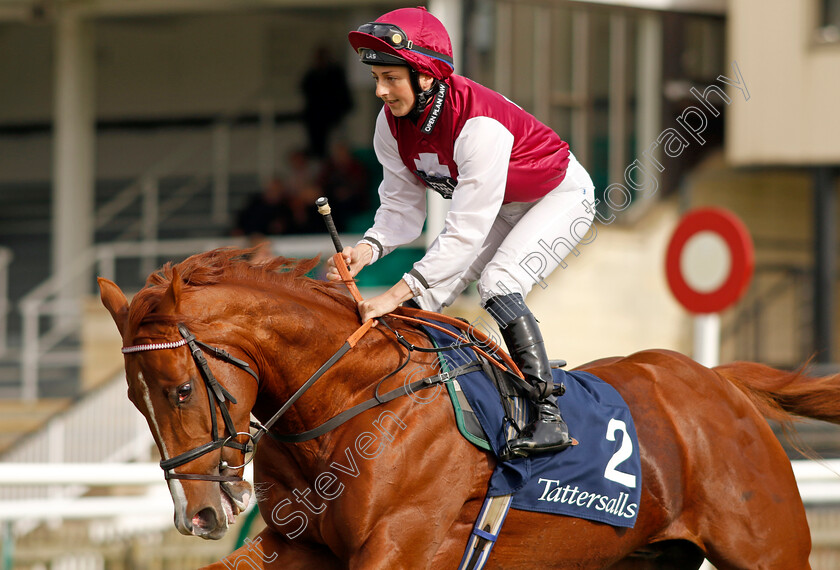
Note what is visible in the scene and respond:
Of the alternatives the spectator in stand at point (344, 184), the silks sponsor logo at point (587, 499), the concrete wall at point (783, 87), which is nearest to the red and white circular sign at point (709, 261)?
the silks sponsor logo at point (587, 499)

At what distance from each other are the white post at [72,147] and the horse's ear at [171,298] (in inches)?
366

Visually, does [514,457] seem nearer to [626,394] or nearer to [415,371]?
[415,371]

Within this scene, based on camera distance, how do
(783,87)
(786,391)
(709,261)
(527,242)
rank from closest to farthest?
(527,242)
(786,391)
(709,261)
(783,87)

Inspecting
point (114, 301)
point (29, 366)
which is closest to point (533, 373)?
point (114, 301)

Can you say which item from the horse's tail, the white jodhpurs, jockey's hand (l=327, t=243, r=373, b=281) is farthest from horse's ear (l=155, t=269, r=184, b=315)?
the horse's tail

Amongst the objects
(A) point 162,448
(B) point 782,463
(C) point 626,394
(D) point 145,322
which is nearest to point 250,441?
(A) point 162,448

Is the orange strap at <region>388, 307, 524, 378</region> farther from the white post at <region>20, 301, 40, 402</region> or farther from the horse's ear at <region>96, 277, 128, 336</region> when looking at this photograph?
the white post at <region>20, 301, 40, 402</region>

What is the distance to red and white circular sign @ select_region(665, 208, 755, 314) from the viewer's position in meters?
5.09

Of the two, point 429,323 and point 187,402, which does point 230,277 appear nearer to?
point 187,402

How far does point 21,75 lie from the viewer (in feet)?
48.0

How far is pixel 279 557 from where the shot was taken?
3246 millimetres

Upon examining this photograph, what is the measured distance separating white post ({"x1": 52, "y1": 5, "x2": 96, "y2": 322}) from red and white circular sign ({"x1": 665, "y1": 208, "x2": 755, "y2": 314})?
811 cm

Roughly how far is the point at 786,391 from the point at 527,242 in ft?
4.63

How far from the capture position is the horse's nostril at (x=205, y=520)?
2803 mm
